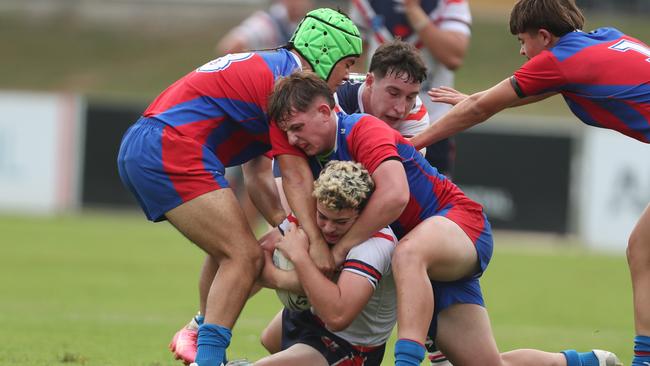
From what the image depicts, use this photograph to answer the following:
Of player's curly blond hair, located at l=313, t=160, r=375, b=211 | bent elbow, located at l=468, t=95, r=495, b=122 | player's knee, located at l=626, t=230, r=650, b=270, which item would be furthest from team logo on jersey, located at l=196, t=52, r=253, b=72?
player's knee, located at l=626, t=230, r=650, b=270

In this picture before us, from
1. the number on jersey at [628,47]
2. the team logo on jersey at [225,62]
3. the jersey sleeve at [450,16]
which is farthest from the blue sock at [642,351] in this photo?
the jersey sleeve at [450,16]

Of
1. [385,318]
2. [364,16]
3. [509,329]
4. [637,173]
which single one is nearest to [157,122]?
[385,318]

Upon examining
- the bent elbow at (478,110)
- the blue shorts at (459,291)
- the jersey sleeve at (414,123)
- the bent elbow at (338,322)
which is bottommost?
the bent elbow at (338,322)

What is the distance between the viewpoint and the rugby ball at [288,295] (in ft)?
18.9

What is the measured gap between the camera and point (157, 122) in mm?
5988

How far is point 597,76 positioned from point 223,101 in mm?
1862

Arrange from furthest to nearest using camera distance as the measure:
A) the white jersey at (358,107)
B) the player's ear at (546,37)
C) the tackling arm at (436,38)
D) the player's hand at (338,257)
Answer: the tackling arm at (436,38), the white jersey at (358,107), the player's ear at (546,37), the player's hand at (338,257)

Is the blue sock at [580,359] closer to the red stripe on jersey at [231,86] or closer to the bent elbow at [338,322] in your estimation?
the bent elbow at [338,322]

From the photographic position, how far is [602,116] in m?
6.14

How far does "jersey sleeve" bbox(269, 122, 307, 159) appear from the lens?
5.75 metres

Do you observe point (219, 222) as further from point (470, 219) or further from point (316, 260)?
point (470, 219)

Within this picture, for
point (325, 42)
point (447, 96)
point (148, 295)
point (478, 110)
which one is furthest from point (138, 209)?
point (478, 110)

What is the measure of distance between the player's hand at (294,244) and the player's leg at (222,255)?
177mm

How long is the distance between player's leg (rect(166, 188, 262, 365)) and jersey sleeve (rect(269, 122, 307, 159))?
35 centimetres
